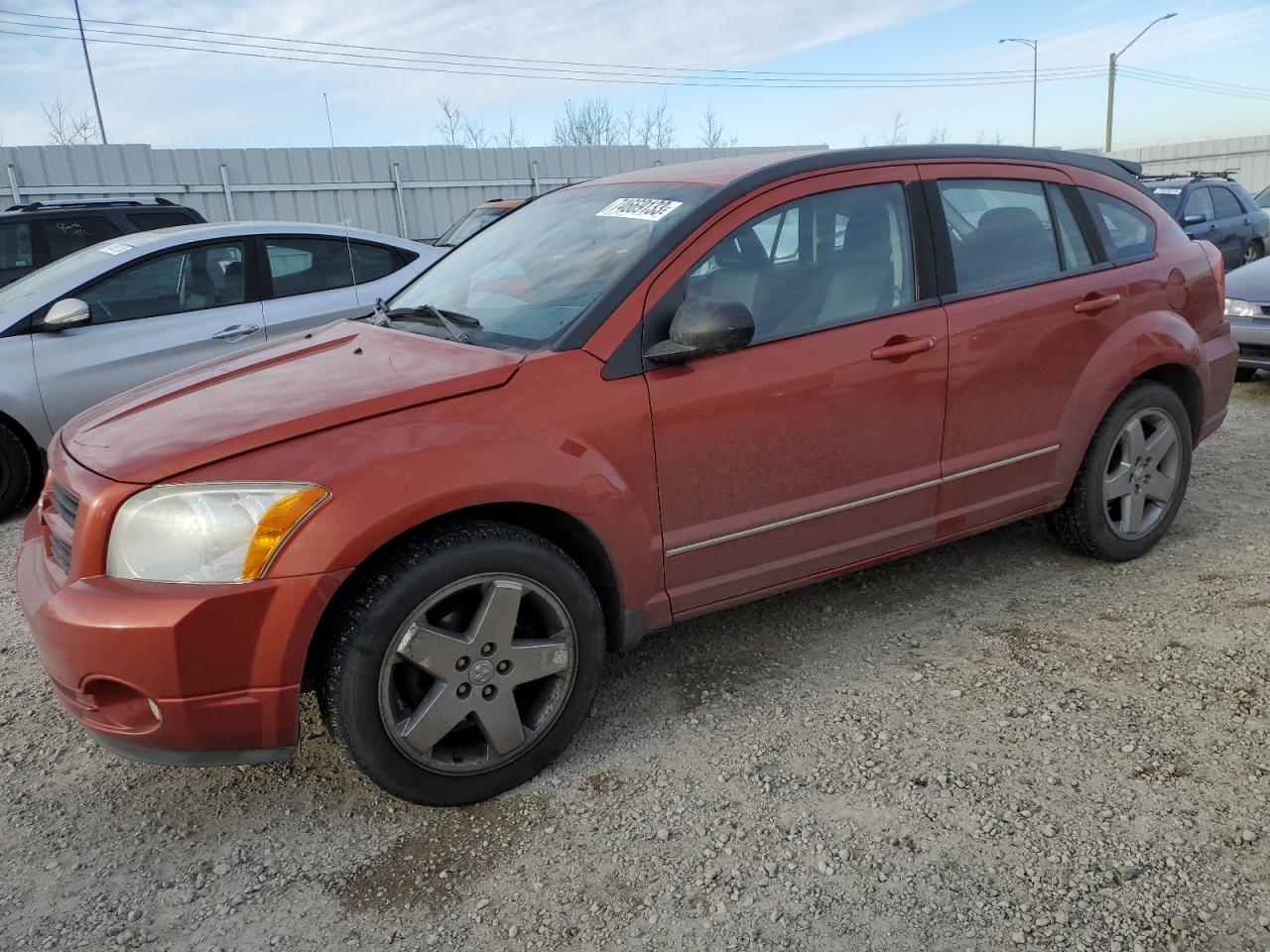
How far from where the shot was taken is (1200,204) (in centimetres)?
1282

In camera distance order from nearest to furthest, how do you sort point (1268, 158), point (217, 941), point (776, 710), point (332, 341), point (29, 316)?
point (217, 941), point (776, 710), point (332, 341), point (29, 316), point (1268, 158)

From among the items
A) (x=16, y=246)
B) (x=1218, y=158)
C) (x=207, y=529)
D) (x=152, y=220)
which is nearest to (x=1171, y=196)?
(x=152, y=220)

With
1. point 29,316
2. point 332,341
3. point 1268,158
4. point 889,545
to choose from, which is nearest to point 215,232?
point 29,316

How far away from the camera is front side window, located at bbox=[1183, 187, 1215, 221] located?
12609 millimetres

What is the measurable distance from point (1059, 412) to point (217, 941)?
3257 mm

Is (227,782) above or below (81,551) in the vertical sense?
below

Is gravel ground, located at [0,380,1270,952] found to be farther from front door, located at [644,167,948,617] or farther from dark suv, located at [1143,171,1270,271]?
dark suv, located at [1143,171,1270,271]

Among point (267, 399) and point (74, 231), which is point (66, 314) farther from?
point (267, 399)

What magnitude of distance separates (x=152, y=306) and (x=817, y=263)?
4.34m

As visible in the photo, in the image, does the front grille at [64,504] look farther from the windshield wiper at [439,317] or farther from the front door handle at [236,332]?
the front door handle at [236,332]

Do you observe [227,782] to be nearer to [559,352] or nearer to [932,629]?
[559,352]

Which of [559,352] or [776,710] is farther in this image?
[776,710]

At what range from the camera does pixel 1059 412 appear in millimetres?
3623

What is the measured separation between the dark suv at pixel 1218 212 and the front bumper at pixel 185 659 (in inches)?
520
